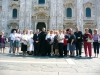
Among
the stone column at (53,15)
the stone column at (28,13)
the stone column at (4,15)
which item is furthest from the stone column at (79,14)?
the stone column at (4,15)

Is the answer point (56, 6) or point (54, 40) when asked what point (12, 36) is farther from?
point (56, 6)

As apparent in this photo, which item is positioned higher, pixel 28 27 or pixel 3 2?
pixel 3 2

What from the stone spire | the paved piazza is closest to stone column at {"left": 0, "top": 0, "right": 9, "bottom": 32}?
the stone spire

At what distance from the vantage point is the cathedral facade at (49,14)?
1176 inches

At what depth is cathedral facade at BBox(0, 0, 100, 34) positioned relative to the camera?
98.0ft

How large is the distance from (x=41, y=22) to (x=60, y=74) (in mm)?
25300

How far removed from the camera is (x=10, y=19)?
30.5 metres

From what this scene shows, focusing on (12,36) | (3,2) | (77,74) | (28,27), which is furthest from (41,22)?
(77,74)

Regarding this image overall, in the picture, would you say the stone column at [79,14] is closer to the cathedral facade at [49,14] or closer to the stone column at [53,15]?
the cathedral facade at [49,14]

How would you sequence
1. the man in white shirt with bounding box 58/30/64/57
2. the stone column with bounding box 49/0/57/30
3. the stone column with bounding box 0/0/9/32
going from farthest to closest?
the stone column with bounding box 0/0/9/32, the stone column with bounding box 49/0/57/30, the man in white shirt with bounding box 58/30/64/57

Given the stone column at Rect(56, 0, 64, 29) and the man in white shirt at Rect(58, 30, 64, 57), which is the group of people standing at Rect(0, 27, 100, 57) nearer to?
the man in white shirt at Rect(58, 30, 64, 57)

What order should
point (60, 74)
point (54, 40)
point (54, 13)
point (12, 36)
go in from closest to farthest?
point (60, 74), point (54, 40), point (12, 36), point (54, 13)

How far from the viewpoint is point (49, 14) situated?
30234 mm

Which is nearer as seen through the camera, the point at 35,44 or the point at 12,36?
the point at 35,44
